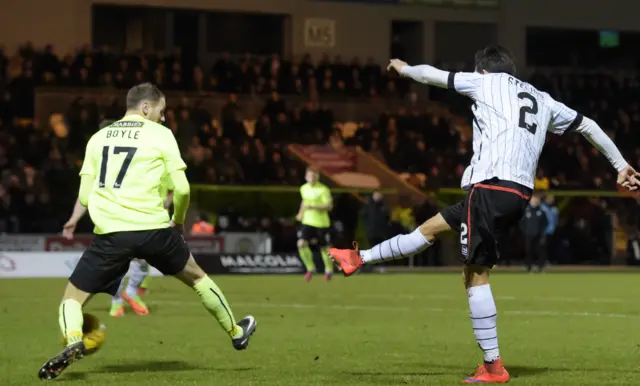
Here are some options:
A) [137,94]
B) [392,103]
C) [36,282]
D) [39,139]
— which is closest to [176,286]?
[36,282]

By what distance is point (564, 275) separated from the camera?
30.1 meters

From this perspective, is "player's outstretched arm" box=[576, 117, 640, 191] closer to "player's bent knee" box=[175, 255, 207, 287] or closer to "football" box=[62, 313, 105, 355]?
"player's bent knee" box=[175, 255, 207, 287]

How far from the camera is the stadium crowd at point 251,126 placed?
29984 millimetres

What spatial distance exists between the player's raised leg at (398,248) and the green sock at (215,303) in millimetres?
923

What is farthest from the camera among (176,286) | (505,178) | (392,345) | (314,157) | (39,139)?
(314,157)

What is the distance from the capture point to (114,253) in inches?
366

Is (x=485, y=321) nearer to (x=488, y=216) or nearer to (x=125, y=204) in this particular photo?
(x=488, y=216)

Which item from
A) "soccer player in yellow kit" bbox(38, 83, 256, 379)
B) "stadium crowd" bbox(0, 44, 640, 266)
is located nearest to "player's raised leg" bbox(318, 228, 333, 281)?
"stadium crowd" bbox(0, 44, 640, 266)

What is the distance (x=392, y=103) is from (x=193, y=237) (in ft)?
39.0

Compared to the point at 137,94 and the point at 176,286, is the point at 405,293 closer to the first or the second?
the point at 176,286

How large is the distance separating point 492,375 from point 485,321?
1.22 feet

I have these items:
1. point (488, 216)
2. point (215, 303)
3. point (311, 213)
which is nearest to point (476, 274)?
point (488, 216)

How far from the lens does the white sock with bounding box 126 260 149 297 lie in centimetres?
1691

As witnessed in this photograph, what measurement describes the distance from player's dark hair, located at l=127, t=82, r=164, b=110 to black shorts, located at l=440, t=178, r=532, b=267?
2.42 meters
